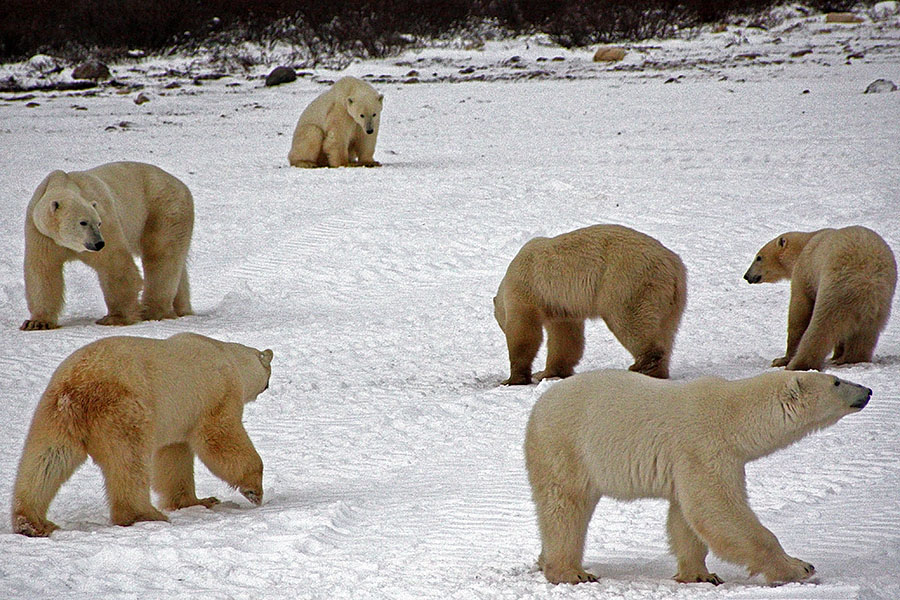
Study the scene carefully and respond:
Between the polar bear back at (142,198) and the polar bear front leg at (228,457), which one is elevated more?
the polar bear back at (142,198)

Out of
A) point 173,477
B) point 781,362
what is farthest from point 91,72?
point 173,477

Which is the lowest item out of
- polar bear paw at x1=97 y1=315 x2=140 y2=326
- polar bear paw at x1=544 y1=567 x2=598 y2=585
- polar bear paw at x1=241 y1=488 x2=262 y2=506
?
polar bear paw at x1=97 y1=315 x2=140 y2=326

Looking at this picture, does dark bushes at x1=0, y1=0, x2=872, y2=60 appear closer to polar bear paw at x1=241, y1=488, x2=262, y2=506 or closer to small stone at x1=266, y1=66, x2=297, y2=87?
small stone at x1=266, y1=66, x2=297, y2=87

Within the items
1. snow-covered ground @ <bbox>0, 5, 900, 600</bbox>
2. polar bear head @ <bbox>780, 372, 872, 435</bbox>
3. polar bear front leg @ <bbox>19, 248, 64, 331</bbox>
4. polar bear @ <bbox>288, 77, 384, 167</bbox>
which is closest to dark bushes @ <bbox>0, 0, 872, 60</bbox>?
snow-covered ground @ <bbox>0, 5, 900, 600</bbox>

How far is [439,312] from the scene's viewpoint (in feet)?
29.3

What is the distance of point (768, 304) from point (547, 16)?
28.6 m

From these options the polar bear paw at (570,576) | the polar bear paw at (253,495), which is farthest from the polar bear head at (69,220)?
the polar bear paw at (570,576)

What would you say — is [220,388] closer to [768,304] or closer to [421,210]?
[768,304]

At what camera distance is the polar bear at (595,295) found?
6.75 m

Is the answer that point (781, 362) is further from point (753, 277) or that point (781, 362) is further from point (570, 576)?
point (570, 576)

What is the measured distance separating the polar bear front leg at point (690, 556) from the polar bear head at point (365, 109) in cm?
1171

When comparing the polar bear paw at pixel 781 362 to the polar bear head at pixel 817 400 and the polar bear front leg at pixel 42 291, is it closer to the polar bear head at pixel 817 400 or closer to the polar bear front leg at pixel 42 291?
the polar bear head at pixel 817 400

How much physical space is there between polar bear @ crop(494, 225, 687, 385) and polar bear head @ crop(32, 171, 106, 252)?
339cm

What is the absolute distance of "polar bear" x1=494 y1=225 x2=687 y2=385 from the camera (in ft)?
22.2
